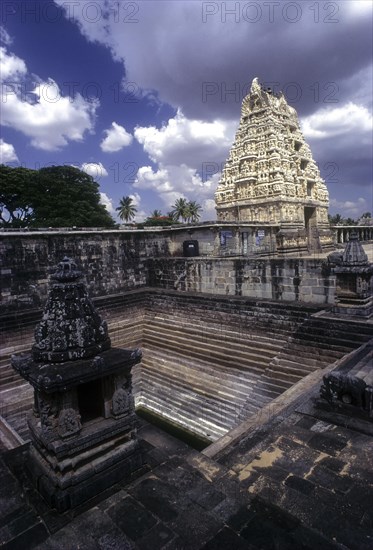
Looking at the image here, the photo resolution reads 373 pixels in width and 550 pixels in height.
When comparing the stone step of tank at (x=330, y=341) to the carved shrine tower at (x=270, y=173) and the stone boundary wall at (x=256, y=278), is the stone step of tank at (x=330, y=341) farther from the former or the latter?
the carved shrine tower at (x=270, y=173)

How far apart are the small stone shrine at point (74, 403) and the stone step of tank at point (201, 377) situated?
554cm

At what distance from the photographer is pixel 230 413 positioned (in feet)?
25.3

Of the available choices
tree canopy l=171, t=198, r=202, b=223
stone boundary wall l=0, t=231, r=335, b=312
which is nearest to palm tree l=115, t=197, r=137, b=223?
tree canopy l=171, t=198, r=202, b=223

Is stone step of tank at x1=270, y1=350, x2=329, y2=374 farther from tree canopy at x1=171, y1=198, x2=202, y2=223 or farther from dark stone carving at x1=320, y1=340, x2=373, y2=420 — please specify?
tree canopy at x1=171, y1=198, x2=202, y2=223

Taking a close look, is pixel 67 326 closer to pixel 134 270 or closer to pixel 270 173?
pixel 134 270

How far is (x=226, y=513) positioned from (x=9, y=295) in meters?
9.97

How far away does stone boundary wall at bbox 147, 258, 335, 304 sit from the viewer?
8.76m

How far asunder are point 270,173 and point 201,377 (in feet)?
67.7

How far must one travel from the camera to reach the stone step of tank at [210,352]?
27.2ft

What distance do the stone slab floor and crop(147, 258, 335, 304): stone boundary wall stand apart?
5788 mm

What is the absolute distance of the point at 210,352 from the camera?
929 centimetres

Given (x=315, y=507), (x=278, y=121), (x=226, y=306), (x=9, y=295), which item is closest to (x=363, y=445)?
(x=315, y=507)

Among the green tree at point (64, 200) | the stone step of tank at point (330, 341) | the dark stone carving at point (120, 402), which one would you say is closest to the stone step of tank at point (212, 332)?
the stone step of tank at point (330, 341)

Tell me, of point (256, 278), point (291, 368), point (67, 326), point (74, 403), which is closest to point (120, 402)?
point (74, 403)
